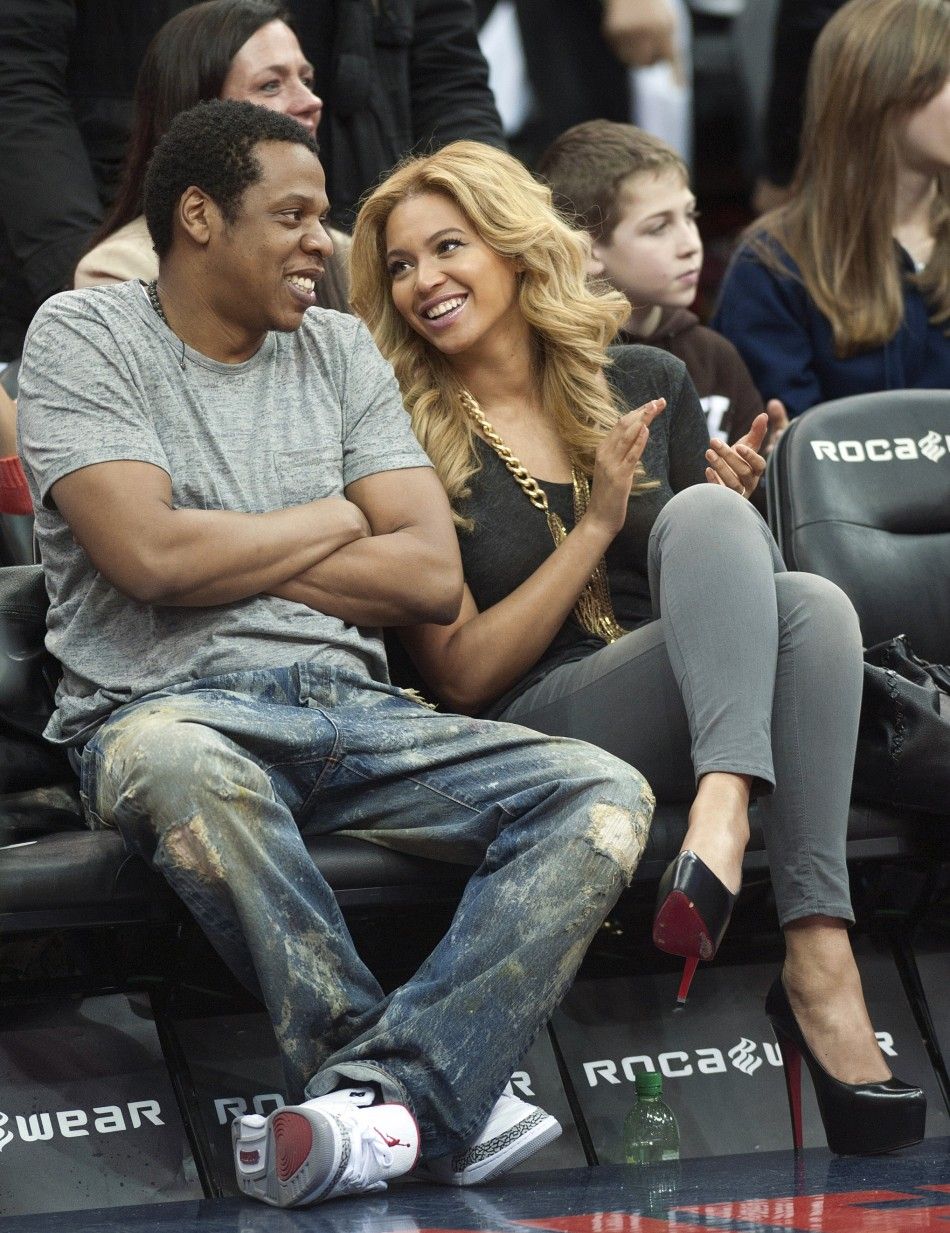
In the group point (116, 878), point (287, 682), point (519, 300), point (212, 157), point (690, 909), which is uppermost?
point (212, 157)

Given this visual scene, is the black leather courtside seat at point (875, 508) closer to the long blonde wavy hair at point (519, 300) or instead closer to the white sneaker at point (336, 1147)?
the long blonde wavy hair at point (519, 300)

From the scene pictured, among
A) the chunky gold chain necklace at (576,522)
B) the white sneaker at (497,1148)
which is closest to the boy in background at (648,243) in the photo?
the chunky gold chain necklace at (576,522)

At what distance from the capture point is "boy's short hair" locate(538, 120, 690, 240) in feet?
13.0

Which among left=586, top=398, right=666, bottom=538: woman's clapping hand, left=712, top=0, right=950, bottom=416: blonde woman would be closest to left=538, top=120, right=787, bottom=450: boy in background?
left=712, top=0, right=950, bottom=416: blonde woman

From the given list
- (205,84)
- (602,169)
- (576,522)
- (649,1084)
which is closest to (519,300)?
(576,522)

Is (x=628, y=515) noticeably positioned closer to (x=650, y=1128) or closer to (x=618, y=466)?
(x=618, y=466)

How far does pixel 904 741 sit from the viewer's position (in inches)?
105

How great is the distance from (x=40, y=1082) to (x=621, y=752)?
95cm

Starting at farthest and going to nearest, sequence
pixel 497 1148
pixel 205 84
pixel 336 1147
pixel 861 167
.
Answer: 1. pixel 861 167
2. pixel 205 84
3. pixel 497 1148
4. pixel 336 1147

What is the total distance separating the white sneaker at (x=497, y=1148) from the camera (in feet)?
7.50

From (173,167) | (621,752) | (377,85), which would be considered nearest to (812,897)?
(621,752)

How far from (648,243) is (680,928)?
206 centimetres

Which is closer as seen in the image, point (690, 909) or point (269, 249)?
point (690, 909)

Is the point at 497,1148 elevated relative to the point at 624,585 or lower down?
lower down
